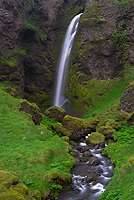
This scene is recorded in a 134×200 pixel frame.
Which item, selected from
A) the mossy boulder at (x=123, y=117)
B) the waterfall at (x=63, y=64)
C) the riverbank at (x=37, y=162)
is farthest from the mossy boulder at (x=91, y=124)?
the waterfall at (x=63, y=64)

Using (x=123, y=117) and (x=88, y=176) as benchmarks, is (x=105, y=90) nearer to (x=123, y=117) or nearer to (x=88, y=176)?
(x=123, y=117)

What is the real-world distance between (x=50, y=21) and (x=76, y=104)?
24.2 meters

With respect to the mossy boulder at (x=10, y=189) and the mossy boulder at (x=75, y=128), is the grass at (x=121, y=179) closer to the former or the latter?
the mossy boulder at (x=10, y=189)

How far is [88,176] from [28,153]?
13.7 ft

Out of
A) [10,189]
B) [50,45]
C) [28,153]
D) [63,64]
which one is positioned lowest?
[28,153]

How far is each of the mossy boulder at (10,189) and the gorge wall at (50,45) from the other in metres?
26.0

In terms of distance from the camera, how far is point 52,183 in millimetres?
8453

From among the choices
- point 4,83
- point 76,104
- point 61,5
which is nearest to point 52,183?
point 4,83

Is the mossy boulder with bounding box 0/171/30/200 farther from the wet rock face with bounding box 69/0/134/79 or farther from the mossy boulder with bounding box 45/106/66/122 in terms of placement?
the wet rock face with bounding box 69/0/134/79

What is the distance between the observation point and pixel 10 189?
582 centimetres

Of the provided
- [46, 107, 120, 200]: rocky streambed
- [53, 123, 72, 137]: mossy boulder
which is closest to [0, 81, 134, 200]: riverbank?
[46, 107, 120, 200]: rocky streambed

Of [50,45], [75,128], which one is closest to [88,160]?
[75,128]

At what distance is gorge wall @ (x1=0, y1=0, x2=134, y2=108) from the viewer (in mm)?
32344

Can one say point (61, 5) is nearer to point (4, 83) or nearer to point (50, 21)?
point (50, 21)
